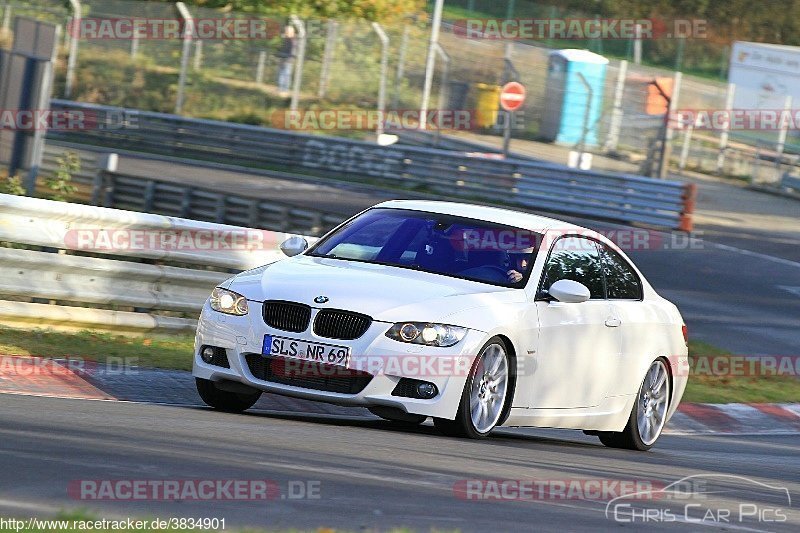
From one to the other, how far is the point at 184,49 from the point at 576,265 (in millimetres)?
28589

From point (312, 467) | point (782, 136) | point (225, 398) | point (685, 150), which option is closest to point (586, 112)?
point (685, 150)

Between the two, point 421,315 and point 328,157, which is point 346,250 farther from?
point 328,157

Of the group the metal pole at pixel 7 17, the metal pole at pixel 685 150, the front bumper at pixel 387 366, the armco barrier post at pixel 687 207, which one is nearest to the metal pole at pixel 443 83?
the metal pole at pixel 685 150

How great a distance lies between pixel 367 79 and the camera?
37.6 metres

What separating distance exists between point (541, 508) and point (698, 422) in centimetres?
759

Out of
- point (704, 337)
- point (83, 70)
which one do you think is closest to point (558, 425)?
point (704, 337)

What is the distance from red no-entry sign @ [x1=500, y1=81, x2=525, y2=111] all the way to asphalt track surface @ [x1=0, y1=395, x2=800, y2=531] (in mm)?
24973

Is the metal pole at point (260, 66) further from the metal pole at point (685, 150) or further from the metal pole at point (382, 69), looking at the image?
the metal pole at point (685, 150)

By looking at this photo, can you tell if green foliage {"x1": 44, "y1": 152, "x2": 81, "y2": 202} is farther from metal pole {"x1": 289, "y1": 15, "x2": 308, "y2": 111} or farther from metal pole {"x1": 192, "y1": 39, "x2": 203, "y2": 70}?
metal pole {"x1": 192, "y1": 39, "x2": 203, "y2": 70}

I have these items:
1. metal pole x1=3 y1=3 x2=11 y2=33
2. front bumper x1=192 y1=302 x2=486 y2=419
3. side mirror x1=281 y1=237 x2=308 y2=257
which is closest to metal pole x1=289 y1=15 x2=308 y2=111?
metal pole x1=3 y1=3 x2=11 y2=33

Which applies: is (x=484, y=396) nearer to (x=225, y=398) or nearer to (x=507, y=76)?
(x=225, y=398)

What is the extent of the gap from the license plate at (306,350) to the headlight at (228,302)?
319 millimetres

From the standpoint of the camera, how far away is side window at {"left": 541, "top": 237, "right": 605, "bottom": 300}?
10.4 meters

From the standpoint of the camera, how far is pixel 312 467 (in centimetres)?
748
